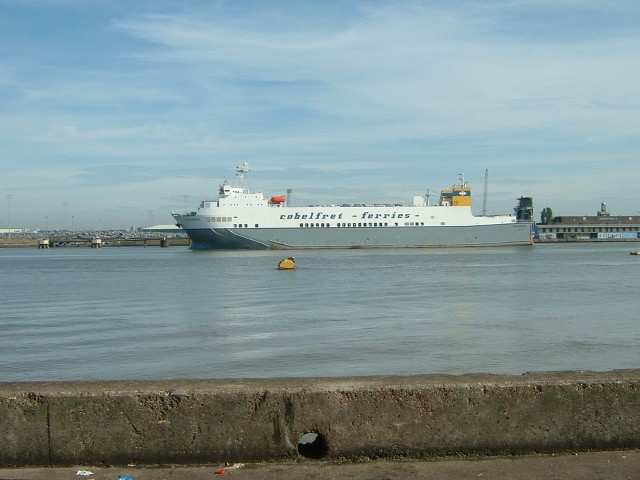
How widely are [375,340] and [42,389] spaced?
29.6 feet

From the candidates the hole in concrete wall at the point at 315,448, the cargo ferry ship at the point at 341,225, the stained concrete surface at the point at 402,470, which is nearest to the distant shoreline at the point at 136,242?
the cargo ferry ship at the point at 341,225

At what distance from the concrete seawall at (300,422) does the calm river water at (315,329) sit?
561cm

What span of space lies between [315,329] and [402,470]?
10.5 meters

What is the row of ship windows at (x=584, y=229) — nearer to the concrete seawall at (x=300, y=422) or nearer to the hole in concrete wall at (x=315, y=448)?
the concrete seawall at (x=300, y=422)

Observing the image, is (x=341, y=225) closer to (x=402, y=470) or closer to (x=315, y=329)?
(x=315, y=329)

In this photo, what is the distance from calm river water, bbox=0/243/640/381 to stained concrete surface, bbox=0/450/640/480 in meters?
5.66

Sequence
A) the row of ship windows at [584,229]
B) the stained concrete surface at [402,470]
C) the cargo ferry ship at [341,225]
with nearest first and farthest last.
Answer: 1. the stained concrete surface at [402,470]
2. the cargo ferry ship at [341,225]
3. the row of ship windows at [584,229]

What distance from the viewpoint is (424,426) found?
307 centimetres

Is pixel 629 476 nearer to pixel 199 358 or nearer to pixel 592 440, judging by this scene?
pixel 592 440

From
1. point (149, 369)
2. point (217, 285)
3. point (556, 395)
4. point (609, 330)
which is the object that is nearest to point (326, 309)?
point (609, 330)

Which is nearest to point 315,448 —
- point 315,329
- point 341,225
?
point 315,329

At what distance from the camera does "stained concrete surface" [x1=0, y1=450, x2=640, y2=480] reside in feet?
9.30

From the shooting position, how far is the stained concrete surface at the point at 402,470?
2.84m

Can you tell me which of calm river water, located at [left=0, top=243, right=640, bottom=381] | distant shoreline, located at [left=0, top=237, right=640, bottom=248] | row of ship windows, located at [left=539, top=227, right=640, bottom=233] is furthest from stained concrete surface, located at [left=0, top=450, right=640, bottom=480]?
row of ship windows, located at [left=539, top=227, right=640, bottom=233]
